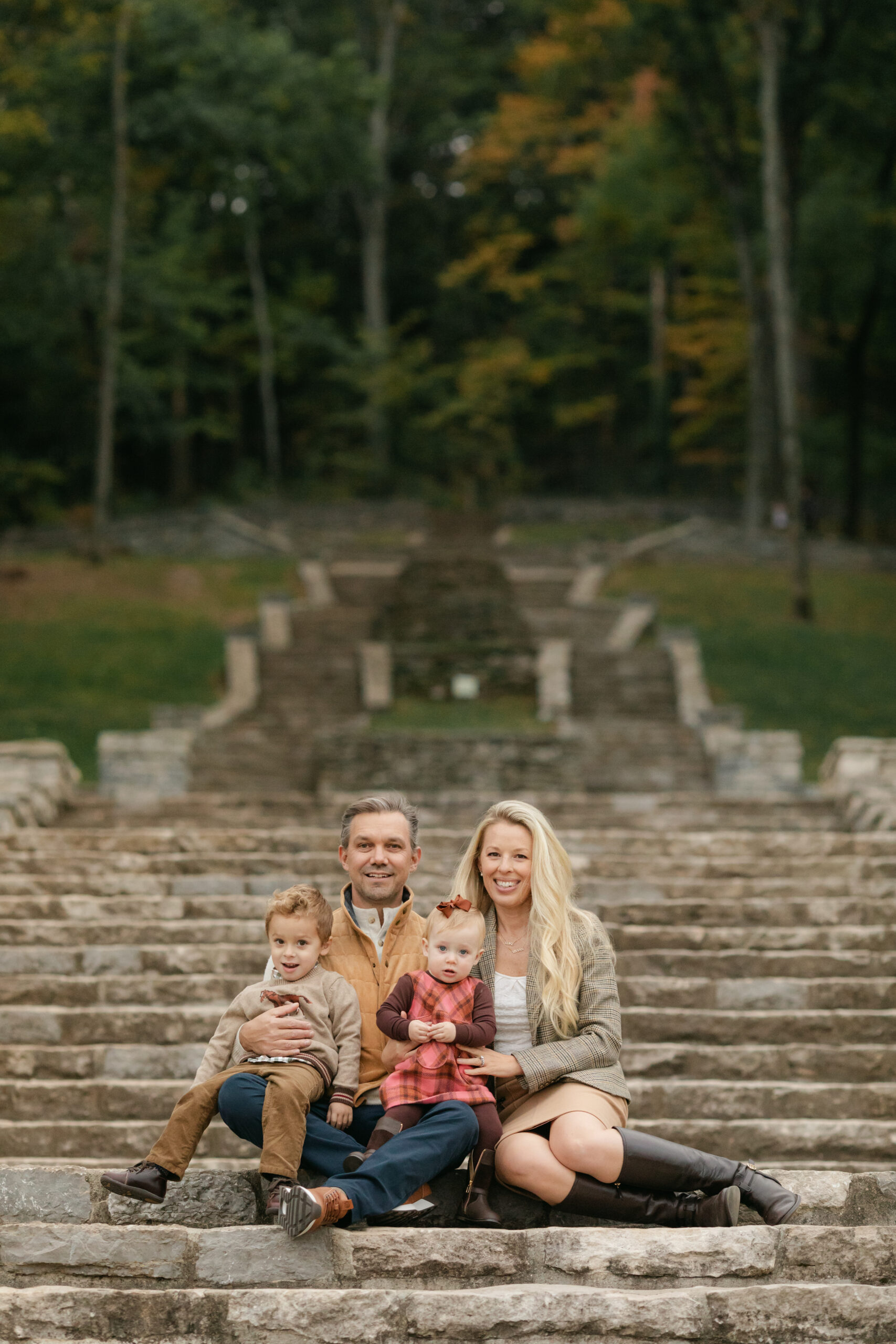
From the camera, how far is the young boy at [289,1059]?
4.08m

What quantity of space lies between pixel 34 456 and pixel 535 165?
1496 centimetres

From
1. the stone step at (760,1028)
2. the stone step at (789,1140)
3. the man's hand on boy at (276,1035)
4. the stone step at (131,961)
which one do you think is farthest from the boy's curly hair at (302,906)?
the stone step at (131,961)

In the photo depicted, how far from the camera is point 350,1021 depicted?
443 centimetres

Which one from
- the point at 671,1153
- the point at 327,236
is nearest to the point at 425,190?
the point at 327,236

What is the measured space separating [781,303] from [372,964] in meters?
18.7

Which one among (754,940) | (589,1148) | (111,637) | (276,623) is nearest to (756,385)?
(276,623)

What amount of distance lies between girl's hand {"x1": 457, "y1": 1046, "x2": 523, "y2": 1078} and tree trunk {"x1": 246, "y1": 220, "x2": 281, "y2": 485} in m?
33.3

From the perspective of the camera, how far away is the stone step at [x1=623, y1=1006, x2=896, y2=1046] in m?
6.27

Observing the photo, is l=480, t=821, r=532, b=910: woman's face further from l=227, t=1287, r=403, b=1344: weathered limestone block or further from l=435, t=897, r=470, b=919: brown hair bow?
l=227, t=1287, r=403, b=1344: weathered limestone block

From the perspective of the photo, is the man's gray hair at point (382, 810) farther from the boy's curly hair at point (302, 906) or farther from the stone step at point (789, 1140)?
the stone step at point (789, 1140)

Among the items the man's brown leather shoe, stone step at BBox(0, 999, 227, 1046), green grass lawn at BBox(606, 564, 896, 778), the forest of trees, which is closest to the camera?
the man's brown leather shoe

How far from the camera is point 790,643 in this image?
20750mm

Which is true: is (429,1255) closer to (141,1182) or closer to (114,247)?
(141,1182)

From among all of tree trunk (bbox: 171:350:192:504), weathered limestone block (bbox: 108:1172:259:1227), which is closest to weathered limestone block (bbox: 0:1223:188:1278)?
weathered limestone block (bbox: 108:1172:259:1227)
